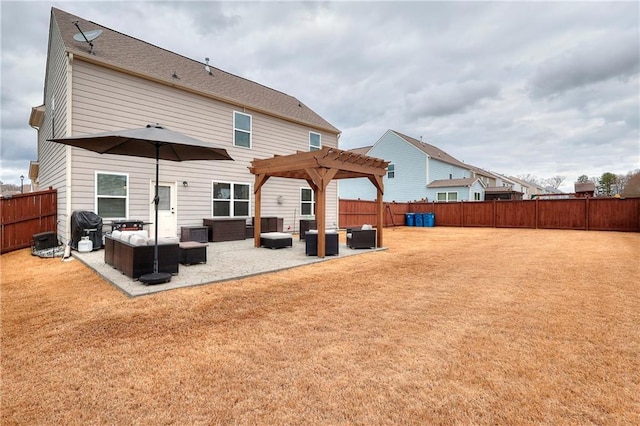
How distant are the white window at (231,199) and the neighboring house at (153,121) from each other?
0.04 m

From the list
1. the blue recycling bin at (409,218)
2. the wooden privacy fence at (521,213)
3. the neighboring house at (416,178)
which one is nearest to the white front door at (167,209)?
the wooden privacy fence at (521,213)

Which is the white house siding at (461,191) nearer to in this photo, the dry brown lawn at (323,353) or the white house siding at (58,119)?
the dry brown lawn at (323,353)

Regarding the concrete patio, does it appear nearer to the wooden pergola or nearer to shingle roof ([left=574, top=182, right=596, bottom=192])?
the wooden pergola

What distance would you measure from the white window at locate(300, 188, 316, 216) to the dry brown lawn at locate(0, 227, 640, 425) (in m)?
8.34

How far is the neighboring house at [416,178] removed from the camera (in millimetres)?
→ 22453

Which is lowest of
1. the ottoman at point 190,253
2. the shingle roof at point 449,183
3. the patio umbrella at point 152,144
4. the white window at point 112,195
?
the ottoman at point 190,253

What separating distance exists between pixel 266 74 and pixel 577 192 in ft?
76.8

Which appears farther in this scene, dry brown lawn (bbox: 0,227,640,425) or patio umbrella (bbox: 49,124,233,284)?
patio umbrella (bbox: 49,124,233,284)

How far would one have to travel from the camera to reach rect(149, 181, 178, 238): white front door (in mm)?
8875

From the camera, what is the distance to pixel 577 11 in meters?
9.12

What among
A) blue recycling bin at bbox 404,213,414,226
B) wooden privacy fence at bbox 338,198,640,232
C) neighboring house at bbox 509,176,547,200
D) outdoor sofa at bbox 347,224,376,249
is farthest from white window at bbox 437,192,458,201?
neighboring house at bbox 509,176,547,200

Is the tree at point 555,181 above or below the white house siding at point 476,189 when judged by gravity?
above

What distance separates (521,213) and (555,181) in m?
56.9

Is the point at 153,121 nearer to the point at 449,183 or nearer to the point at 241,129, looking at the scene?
the point at 241,129
